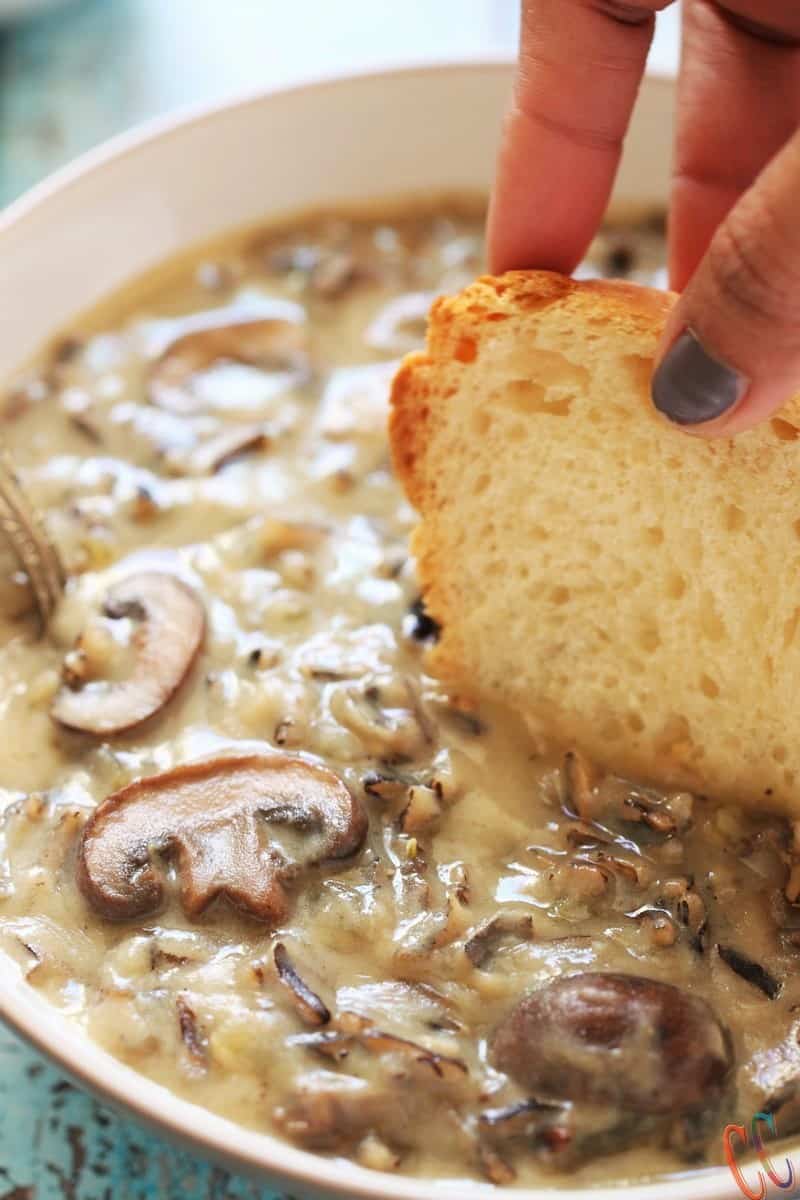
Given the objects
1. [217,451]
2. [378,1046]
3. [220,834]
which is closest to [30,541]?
[217,451]

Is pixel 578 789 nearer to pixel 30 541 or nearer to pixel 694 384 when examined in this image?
pixel 694 384

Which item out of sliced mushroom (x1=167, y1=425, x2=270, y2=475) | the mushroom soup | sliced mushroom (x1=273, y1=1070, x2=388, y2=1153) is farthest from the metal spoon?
sliced mushroom (x1=273, y1=1070, x2=388, y2=1153)

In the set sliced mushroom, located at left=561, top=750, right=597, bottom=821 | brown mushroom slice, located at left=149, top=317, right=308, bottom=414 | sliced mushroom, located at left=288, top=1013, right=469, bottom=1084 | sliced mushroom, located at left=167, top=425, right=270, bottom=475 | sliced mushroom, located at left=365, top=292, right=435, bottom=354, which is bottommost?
sliced mushroom, located at left=288, top=1013, right=469, bottom=1084

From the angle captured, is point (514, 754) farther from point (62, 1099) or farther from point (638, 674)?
point (62, 1099)

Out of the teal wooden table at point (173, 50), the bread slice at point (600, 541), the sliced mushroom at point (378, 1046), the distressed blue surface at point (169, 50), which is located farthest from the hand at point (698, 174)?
the distressed blue surface at point (169, 50)

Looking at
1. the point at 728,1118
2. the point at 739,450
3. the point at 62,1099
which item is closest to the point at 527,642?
the point at 739,450

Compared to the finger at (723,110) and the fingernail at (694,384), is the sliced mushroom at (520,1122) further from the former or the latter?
the finger at (723,110)

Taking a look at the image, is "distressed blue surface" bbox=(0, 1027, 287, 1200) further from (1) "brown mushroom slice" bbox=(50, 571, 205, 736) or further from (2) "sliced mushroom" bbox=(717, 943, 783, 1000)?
(2) "sliced mushroom" bbox=(717, 943, 783, 1000)
